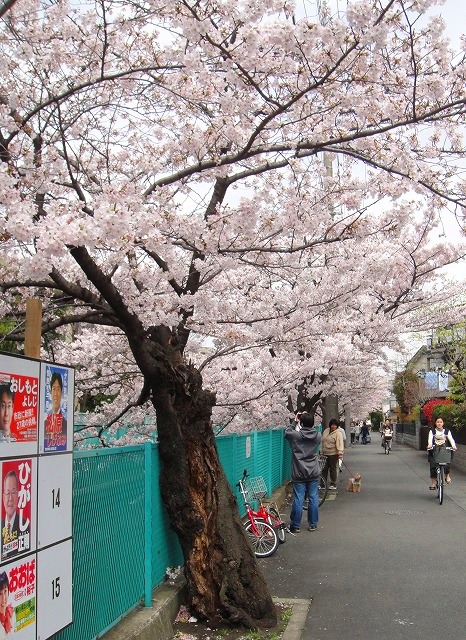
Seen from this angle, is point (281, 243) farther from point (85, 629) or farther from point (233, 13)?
point (85, 629)

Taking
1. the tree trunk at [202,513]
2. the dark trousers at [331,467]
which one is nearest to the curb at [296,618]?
the tree trunk at [202,513]

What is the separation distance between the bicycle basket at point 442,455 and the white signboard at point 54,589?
12.1 m

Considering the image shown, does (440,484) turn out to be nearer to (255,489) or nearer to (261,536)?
(255,489)

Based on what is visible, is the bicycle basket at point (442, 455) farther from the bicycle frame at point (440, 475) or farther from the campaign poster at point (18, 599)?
the campaign poster at point (18, 599)

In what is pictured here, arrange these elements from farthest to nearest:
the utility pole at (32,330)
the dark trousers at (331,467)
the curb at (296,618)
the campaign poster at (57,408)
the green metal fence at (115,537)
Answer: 1. the dark trousers at (331,467)
2. the curb at (296,618)
3. the green metal fence at (115,537)
4. the utility pole at (32,330)
5. the campaign poster at (57,408)

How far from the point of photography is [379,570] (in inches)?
329

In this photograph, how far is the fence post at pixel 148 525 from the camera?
615 cm

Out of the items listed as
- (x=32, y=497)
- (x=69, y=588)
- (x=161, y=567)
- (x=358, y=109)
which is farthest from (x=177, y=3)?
(x=161, y=567)

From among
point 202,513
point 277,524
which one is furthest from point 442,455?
point 202,513

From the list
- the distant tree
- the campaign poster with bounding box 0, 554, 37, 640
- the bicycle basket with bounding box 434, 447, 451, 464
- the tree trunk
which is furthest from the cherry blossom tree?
the distant tree

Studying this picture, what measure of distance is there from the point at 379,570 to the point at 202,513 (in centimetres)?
294

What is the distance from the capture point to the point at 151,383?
661cm

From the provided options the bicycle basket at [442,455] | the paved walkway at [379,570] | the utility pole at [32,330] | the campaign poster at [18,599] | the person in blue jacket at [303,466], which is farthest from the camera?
the bicycle basket at [442,455]

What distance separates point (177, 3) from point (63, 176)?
2.24 meters
